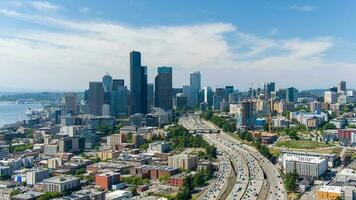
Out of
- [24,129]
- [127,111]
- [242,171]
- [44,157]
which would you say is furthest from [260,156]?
[127,111]

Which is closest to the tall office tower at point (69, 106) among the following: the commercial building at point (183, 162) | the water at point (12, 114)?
the water at point (12, 114)

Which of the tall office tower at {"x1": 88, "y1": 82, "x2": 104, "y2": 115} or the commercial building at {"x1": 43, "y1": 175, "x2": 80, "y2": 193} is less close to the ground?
the tall office tower at {"x1": 88, "y1": 82, "x2": 104, "y2": 115}

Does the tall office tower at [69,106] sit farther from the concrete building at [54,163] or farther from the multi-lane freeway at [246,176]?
the concrete building at [54,163]

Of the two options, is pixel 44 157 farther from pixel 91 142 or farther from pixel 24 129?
pixel 24 129

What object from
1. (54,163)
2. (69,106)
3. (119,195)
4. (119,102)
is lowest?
(119,195)

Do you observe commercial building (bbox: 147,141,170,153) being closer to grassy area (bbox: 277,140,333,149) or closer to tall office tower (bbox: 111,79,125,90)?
grassy area (bbox: 277,140,333,149)

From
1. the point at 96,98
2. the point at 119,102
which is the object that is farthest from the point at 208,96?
the point at 96,98

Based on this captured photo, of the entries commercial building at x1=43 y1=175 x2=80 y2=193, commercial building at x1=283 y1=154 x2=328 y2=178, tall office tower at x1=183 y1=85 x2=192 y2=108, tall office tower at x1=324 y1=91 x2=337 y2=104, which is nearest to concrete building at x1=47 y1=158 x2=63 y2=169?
commercial building at x1=43 y1=175 x2=80 y2=193

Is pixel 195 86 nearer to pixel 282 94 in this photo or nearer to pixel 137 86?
pixel 282 94
